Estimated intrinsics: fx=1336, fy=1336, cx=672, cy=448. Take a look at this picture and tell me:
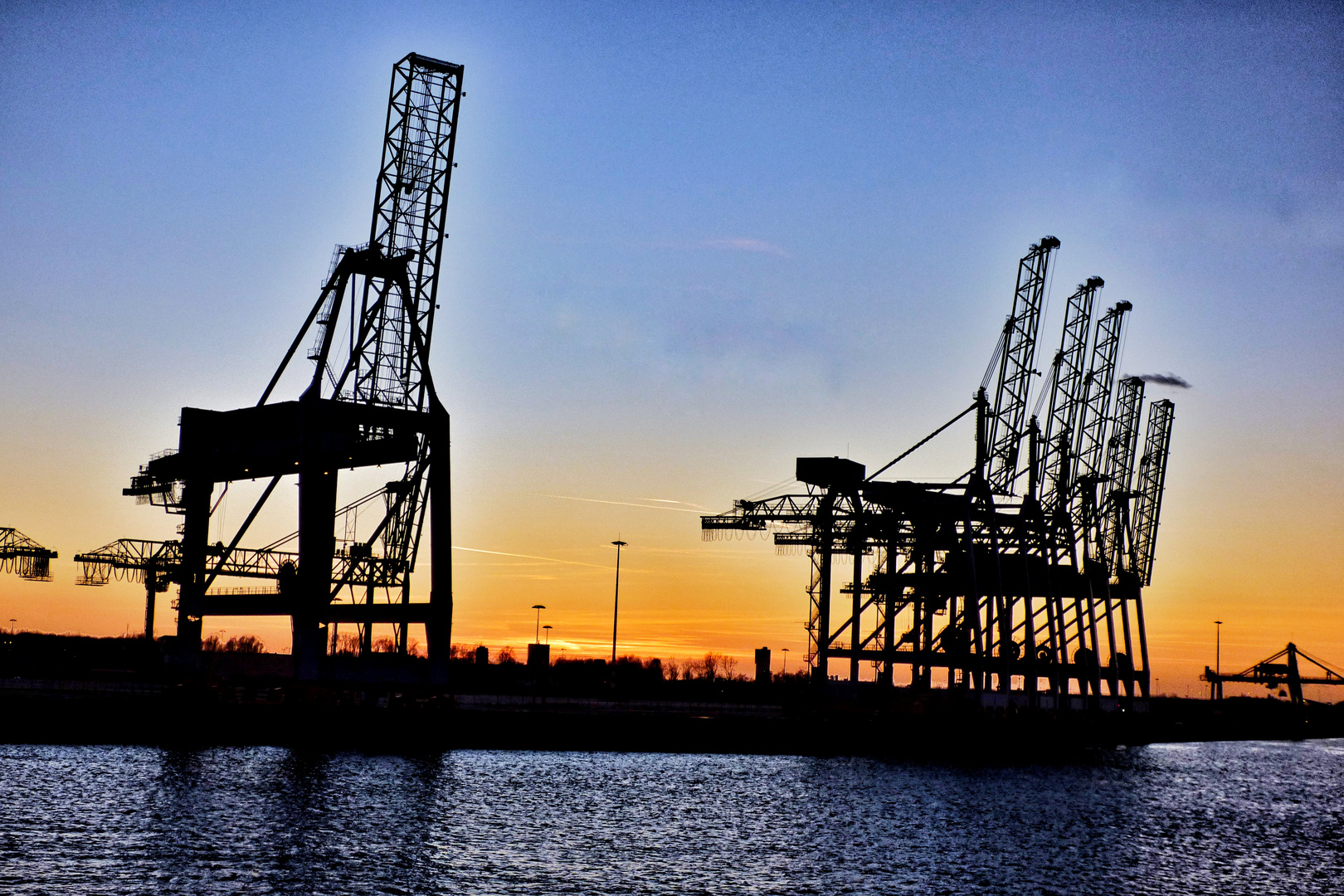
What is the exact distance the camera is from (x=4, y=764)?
45938 millimetres

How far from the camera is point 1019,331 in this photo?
3445 inches

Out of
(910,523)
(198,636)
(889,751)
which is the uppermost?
(910,523)

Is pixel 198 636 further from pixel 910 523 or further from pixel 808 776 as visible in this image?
pixel 910 523

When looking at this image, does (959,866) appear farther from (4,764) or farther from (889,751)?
(889,751)

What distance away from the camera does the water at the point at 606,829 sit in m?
31.0

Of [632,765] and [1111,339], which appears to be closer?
[632,765]

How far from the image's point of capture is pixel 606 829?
38.9 m

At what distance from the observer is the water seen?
3102 cm

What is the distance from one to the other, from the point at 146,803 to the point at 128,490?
3595 cm

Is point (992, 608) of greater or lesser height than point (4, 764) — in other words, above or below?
above

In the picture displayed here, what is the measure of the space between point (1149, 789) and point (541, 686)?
5059 centimetres

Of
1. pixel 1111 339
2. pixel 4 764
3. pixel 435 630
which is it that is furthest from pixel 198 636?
pixel 1111 339

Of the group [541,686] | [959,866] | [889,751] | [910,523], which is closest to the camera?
[959,866]

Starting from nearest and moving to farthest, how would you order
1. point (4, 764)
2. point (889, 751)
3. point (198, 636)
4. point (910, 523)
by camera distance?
point (4, 764)
point (198, 636)
point (889, 751)
point (910, 523)
